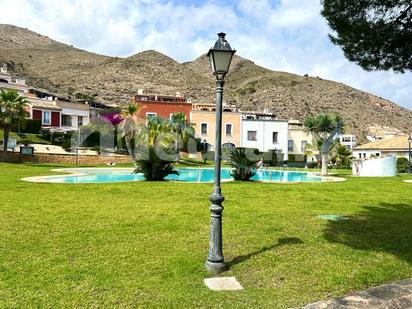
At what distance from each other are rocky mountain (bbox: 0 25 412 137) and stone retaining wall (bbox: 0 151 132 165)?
48.7m

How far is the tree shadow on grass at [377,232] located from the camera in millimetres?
6412

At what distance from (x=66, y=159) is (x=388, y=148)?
3501 cm

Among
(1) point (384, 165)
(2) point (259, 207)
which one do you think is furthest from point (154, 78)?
(2) point (259, 207)

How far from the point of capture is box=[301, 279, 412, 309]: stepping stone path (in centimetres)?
404

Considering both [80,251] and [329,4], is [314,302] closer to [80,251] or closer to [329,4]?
[80,251]

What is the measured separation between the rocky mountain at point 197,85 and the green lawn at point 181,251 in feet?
233

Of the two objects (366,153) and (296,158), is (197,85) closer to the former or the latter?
(296,158)

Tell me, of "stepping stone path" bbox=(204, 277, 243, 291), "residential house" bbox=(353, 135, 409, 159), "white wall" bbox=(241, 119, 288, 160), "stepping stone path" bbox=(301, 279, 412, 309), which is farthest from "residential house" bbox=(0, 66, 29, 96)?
"stepping stone path" bbox=(301, 279, 412, 309)

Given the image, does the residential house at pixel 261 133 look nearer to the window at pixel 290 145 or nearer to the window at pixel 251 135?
the window at pixel 251 135

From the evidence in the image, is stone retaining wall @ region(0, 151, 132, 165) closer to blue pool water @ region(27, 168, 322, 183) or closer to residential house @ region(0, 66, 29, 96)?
blue pool water @ region(27, 168, 322, 183)

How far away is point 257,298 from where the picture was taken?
4.27m

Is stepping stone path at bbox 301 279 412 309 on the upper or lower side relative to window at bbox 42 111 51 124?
lower

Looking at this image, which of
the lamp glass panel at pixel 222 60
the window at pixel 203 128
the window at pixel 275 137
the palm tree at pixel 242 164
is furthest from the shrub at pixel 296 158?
the lamp glass panel at pixel 222 60

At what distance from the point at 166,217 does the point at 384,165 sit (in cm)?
1976
